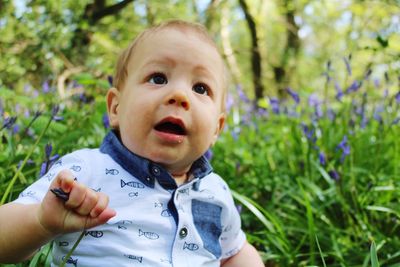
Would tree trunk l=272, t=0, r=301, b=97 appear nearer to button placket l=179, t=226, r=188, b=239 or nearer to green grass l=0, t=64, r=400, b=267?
green grass l=0, t=64, r=400, b=267

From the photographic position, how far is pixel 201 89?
5.30 feet

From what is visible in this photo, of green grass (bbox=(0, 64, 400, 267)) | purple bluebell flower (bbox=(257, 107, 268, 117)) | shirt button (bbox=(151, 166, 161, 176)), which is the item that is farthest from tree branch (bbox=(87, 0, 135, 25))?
shirt button (bbox=(151, 166, 161, 176))

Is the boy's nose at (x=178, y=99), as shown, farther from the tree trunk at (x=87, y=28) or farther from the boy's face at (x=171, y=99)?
the tree trunk at (x=87, y=28)

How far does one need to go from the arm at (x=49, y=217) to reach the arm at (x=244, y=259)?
0.83 metres

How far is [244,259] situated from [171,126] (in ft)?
2.10

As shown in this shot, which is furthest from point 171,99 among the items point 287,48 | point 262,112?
point 287,48

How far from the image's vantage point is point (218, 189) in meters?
1.79

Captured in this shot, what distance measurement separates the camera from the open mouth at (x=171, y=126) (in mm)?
1473

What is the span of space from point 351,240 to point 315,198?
286 millimetres

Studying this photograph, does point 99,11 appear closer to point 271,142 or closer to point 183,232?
point 271,142

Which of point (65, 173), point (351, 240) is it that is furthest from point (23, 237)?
point (351, 240)

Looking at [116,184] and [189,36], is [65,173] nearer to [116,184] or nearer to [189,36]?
[116,184]

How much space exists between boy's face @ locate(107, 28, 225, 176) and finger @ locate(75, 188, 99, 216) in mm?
467

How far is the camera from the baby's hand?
993 mm
